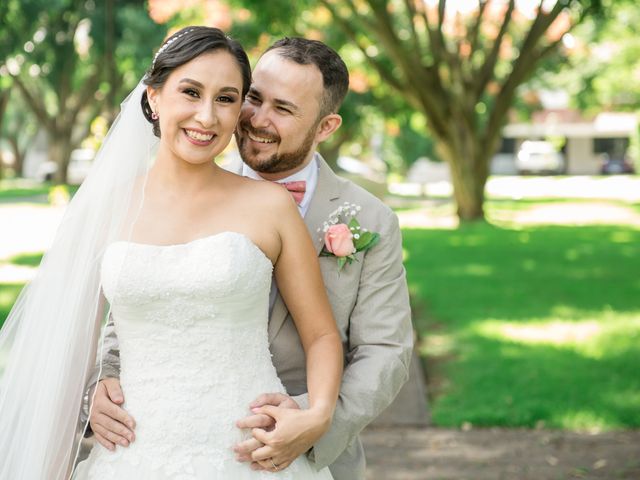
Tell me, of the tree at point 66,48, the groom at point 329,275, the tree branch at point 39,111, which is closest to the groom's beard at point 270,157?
the groom at point 329,275

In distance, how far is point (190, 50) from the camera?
2.70 m

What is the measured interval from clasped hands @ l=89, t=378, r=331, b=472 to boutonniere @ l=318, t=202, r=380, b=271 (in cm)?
50

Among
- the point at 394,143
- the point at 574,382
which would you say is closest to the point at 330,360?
the point at 574,382

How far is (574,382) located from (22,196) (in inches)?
1113

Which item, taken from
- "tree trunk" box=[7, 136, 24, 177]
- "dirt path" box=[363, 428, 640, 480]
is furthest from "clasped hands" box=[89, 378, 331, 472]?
"tree trunk" box=[7, 136, 24, 177]

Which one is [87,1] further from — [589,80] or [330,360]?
[330,360]

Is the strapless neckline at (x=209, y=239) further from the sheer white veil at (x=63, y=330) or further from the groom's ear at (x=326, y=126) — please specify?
the groom's ear at (x=326, y=126)

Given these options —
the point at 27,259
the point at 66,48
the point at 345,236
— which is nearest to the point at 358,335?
the point at 345,236

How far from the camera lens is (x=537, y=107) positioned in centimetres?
4391

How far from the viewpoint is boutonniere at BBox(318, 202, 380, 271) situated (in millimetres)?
3016

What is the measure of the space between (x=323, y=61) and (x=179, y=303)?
934 millimetres

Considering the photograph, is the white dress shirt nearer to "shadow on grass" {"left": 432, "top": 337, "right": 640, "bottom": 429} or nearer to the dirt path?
the dirt path

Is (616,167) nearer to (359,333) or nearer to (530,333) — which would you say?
(530,333)

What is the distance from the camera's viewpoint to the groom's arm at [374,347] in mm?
2887
